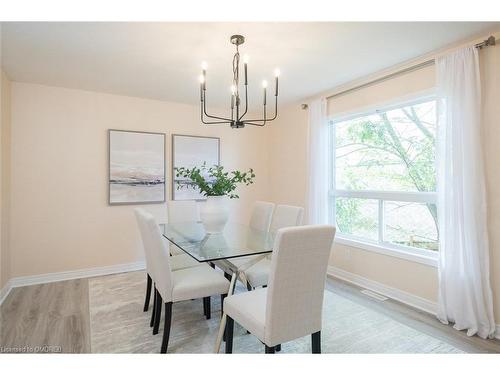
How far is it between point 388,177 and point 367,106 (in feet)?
2.72

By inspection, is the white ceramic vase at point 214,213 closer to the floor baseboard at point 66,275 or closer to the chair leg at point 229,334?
the chair leg at point 229,334

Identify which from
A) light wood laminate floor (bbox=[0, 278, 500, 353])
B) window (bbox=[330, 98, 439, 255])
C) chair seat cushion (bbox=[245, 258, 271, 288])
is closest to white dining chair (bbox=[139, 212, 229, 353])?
chair seat cushion (bbox=[245, 258, 271, 288])

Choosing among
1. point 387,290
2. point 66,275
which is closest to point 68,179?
point 66,275

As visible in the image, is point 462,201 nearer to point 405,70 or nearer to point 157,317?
point 405,70

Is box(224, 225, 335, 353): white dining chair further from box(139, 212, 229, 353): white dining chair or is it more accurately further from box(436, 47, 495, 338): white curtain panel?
box(436, 47, 495, 338): white curtain panel

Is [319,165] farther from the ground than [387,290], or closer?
farther from the ground

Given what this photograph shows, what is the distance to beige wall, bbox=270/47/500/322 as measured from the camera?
2283 millimetres

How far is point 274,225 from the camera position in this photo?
3109 mm

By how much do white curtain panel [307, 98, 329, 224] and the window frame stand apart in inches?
4.4

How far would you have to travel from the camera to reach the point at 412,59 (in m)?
2.75

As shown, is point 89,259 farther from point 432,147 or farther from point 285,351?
point 432,147

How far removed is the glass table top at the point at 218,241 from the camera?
211 centimetres

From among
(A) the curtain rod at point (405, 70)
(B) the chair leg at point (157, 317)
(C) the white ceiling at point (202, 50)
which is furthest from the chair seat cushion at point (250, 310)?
(A) the curtain rod at point (405, 70)
